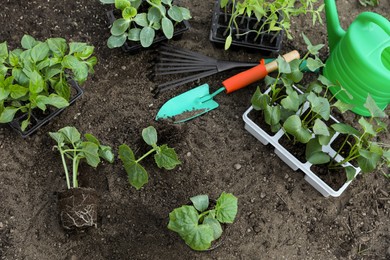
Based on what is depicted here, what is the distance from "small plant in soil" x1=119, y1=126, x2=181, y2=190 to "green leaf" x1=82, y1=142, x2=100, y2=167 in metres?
0.10

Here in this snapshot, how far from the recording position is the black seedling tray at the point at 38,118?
198 centimetres

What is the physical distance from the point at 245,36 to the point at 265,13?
0.21 meters

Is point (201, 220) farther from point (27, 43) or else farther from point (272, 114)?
point (27, 43)

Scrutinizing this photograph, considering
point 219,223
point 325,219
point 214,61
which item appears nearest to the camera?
point 219,223

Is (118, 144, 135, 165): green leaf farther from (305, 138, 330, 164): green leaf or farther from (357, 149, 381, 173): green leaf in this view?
(357, 149, 381, 173): green leaf

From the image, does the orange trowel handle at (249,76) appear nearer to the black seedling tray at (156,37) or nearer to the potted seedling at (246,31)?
the potted seedling at (246,31)

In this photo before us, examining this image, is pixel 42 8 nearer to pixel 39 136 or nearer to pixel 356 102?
pixel 39 136

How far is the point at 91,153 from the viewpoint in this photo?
1.88 m

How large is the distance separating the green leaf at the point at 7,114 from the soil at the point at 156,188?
0.25 m

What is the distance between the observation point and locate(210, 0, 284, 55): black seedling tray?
2215 mm

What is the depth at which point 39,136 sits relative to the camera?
209 centimetres

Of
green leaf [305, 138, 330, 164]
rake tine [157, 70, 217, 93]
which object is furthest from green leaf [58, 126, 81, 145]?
green leaf [305, 138, 330, 164]

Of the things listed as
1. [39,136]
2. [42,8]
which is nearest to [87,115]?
[39,136]

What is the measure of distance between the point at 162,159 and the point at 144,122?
0.85ft
